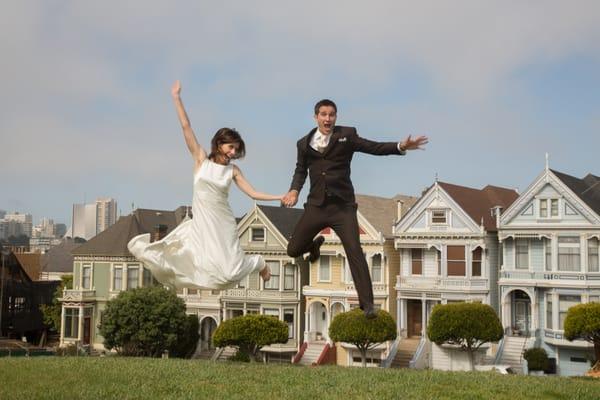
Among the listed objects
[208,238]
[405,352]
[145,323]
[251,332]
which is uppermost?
[208,238]

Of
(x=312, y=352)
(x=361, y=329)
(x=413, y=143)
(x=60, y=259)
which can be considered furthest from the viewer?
(x=60, y=259)

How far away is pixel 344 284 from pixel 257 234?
6.54 meters

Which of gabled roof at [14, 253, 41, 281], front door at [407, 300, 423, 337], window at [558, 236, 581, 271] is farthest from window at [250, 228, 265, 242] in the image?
gabled roof at [14, 253, 41, 281]

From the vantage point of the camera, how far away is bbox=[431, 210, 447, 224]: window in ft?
127

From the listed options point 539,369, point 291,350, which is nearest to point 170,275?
point 539,369

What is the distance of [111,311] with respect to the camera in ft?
129

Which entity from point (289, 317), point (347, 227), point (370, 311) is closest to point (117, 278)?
point (289, 317)

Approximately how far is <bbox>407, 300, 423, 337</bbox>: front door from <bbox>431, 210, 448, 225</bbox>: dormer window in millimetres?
4675

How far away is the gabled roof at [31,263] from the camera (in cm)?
7306

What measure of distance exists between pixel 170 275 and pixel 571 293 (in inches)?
1129

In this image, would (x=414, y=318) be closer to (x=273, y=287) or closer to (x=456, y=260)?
(x=456, y=260)

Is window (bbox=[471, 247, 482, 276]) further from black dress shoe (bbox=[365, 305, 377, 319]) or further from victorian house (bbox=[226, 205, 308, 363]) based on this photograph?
black dress shoe (bbox=[365, 305, 377, 319])

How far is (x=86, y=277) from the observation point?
161ft

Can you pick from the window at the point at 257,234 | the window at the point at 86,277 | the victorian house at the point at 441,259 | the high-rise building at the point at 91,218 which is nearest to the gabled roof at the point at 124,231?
the window at the point at 86,277
